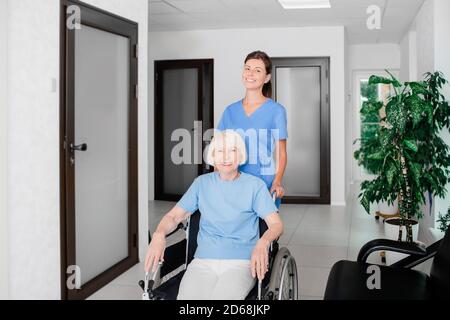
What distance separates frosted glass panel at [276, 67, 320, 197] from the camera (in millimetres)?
7246

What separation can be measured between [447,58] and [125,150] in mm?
2800

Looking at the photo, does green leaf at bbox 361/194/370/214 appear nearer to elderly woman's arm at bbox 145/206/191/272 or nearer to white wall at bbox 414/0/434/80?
white wall at bbox 414/0/434/80

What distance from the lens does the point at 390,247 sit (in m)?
2.51

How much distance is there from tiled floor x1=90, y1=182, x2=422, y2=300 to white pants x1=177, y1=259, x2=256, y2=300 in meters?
1.23

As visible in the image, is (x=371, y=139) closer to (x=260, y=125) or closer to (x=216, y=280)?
(x=260, y=125)

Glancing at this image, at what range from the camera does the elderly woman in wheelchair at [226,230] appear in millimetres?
2207

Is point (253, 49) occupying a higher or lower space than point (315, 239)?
higher

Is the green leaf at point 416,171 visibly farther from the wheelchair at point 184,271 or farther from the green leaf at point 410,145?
the wheelchair at point 184,271

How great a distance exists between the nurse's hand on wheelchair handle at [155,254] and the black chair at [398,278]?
0.75 meters

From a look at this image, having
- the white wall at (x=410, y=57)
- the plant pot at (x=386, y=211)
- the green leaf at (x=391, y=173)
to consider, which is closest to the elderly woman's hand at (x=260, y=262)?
the green leaf at (x=391, y=173)

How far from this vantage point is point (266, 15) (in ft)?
20.8

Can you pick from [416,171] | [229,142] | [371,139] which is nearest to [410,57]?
[371,139]
